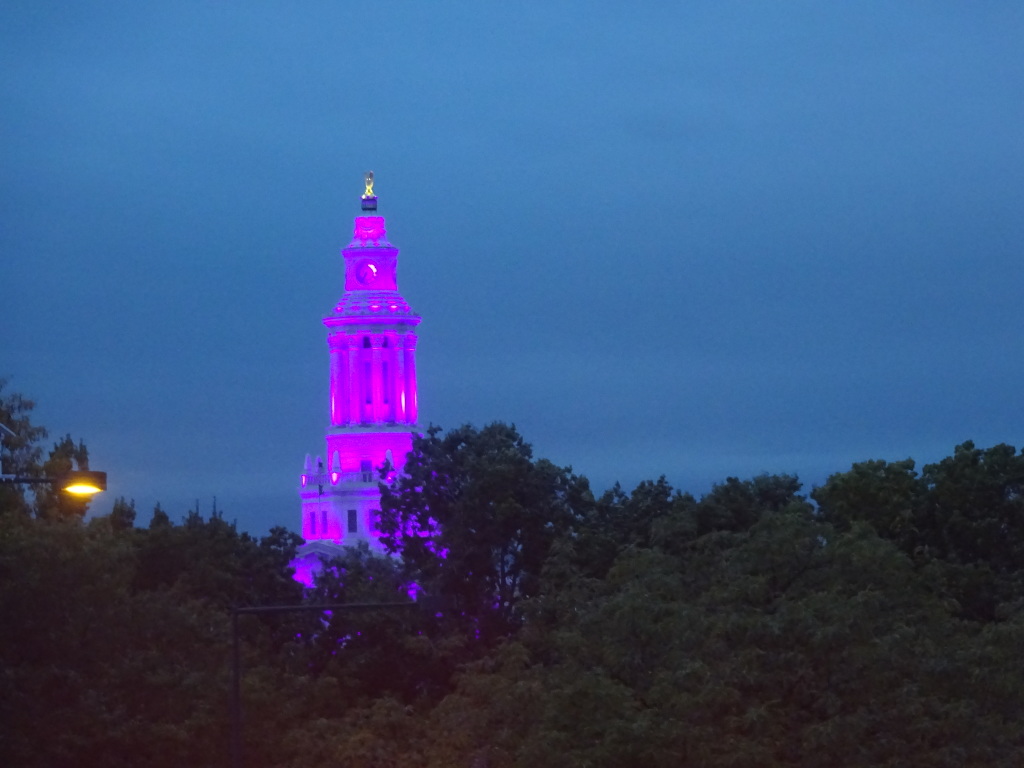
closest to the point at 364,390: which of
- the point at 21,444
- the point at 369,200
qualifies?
the point at 369,200

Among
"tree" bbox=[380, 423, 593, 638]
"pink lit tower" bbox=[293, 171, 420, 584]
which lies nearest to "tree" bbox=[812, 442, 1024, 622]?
"tree" bbox=[380, 423, 593, 638]

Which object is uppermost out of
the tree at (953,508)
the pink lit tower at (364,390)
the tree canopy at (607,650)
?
the pink lit tower at (364,390)

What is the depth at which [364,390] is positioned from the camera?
447 feet

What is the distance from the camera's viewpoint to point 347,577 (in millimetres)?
65875

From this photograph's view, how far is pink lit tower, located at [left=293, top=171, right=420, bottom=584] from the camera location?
5251 inches

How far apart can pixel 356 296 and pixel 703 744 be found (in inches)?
3911

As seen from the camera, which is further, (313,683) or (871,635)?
(313,683)

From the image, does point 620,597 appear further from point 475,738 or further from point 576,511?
point 576,511

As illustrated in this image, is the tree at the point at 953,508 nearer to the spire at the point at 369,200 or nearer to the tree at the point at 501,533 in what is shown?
the tree at the point at 501,533

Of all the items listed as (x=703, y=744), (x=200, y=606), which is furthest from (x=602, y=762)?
(x=200, y=606)

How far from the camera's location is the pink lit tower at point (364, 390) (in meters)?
133

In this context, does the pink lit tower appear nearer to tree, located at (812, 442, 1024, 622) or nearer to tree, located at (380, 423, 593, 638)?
tree, located at (380, 423, 593, 638)

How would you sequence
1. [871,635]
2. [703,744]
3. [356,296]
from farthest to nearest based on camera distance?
[356,296] < [871,635] < [703,744]

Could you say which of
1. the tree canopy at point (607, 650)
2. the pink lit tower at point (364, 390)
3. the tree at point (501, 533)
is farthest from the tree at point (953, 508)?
the pink lit tower at point (364, 390)
